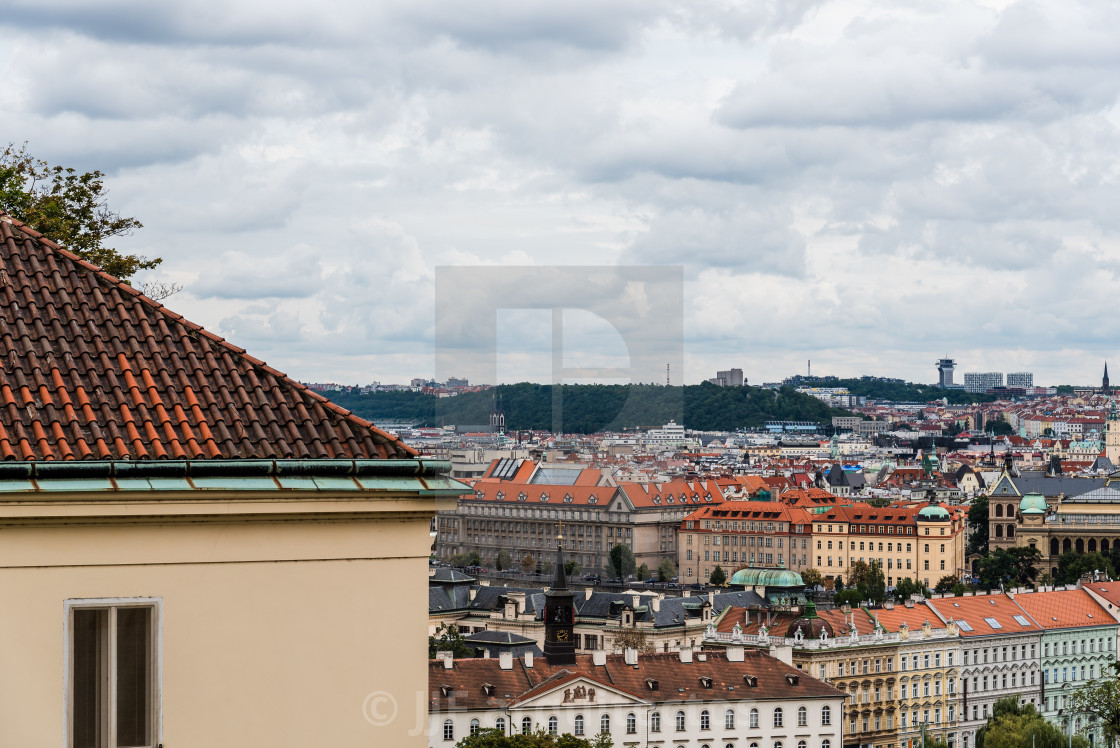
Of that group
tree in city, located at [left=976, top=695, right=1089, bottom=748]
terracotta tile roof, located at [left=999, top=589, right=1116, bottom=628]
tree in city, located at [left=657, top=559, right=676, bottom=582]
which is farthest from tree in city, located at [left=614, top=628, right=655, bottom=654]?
tree in city, located at [left=657, top=559, right=676, bottom=582]

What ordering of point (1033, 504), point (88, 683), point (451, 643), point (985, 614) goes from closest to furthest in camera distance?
point (88, 683), point (451, 643), point (985, 614), point (1033, 504)

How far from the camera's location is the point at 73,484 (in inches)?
205

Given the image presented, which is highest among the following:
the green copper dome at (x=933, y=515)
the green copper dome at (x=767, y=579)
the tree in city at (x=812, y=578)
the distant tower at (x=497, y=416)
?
the distant tower at (x=497, y=416)

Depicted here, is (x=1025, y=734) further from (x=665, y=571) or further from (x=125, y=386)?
(x=125, y=386)

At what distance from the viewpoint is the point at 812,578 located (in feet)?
302

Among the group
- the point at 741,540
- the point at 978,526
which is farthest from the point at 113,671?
the point at 978,526

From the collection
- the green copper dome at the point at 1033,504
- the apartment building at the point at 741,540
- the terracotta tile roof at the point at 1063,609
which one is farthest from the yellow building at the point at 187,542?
the green copper dome at the point at 1033,504

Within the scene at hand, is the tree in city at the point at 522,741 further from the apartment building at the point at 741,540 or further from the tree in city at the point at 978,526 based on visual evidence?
the tree in city at the point at 978,526

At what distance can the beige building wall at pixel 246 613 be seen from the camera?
523 cm

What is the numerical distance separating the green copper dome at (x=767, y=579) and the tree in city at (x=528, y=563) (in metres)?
9.17

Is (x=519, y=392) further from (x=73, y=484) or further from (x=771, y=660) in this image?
(x=771, y=660)

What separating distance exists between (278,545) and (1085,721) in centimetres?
5727

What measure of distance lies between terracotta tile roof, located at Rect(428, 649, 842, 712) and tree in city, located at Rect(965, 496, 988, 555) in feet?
202

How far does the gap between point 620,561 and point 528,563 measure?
46.8 ft
